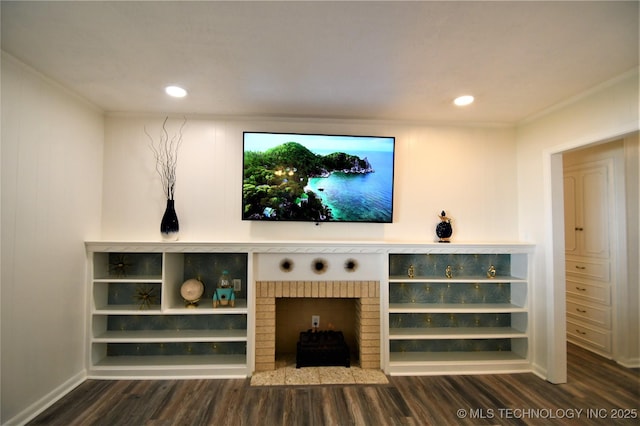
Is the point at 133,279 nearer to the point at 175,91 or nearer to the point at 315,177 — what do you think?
the point at 175,91

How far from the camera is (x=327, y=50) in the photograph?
1777 mm

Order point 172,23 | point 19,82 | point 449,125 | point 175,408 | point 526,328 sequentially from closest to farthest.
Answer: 1. point 172,23
2. point 19,82
3. point 175,408
4. point 526,328
5. point 449,125

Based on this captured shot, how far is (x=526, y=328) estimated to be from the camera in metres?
2.79

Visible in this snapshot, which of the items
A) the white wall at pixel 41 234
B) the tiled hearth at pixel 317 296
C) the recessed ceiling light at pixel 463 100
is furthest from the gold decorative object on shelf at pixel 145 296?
the recessed ceiling light at pixel 463 100

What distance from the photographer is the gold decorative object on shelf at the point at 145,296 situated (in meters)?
2.74

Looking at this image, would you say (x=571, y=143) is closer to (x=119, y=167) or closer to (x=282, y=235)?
(x=282, y=235)

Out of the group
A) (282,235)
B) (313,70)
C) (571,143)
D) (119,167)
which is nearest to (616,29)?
(571,143)

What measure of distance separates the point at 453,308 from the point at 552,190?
1365mm

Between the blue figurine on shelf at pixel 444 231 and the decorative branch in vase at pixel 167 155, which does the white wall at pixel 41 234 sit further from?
the blue figurine on shelf at pixel 444 231

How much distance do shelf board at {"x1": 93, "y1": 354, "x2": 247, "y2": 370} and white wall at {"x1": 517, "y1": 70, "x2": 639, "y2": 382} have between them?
272cm

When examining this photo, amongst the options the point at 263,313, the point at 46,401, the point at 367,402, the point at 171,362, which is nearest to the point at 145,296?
the point at 171,362

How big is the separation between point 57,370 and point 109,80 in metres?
2.23

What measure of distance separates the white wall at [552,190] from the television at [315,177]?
137 centimetres

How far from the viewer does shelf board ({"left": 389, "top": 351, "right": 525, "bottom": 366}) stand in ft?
9.00
